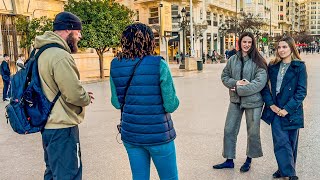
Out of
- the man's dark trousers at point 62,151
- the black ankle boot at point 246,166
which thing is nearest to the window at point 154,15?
the black ankle boot at point 246,166

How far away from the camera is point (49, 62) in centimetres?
285

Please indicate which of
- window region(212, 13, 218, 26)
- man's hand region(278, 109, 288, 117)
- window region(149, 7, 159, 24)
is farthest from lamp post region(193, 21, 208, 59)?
man's hand region(278, 109, 288, 117)

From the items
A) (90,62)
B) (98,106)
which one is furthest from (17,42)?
(98,106)

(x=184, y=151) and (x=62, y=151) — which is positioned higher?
(x=62, y=151)

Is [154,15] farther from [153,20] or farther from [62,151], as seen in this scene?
[62,151]

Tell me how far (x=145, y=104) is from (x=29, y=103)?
0.97 metres

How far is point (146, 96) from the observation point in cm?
276

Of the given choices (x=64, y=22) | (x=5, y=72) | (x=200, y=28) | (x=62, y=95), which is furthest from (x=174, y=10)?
(x=62, y=95)

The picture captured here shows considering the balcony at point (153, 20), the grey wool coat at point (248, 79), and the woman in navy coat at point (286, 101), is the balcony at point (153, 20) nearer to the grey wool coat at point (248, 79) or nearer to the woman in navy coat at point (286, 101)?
the grey wool coat at point (248, 79)

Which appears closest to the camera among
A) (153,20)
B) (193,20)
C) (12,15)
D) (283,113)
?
(283,113)

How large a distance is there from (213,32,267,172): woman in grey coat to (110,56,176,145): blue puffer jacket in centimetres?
179

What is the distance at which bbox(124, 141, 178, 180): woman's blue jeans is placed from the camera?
2.84 m

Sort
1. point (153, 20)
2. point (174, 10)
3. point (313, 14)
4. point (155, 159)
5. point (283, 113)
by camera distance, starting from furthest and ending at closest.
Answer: point (313, 14) → point (174, 10) → point (153, 20) → point (283, 113) → point (155, 159)

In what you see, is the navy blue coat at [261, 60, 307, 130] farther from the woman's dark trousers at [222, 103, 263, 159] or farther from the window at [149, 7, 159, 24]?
the window at [149, 7, 159, 24]
